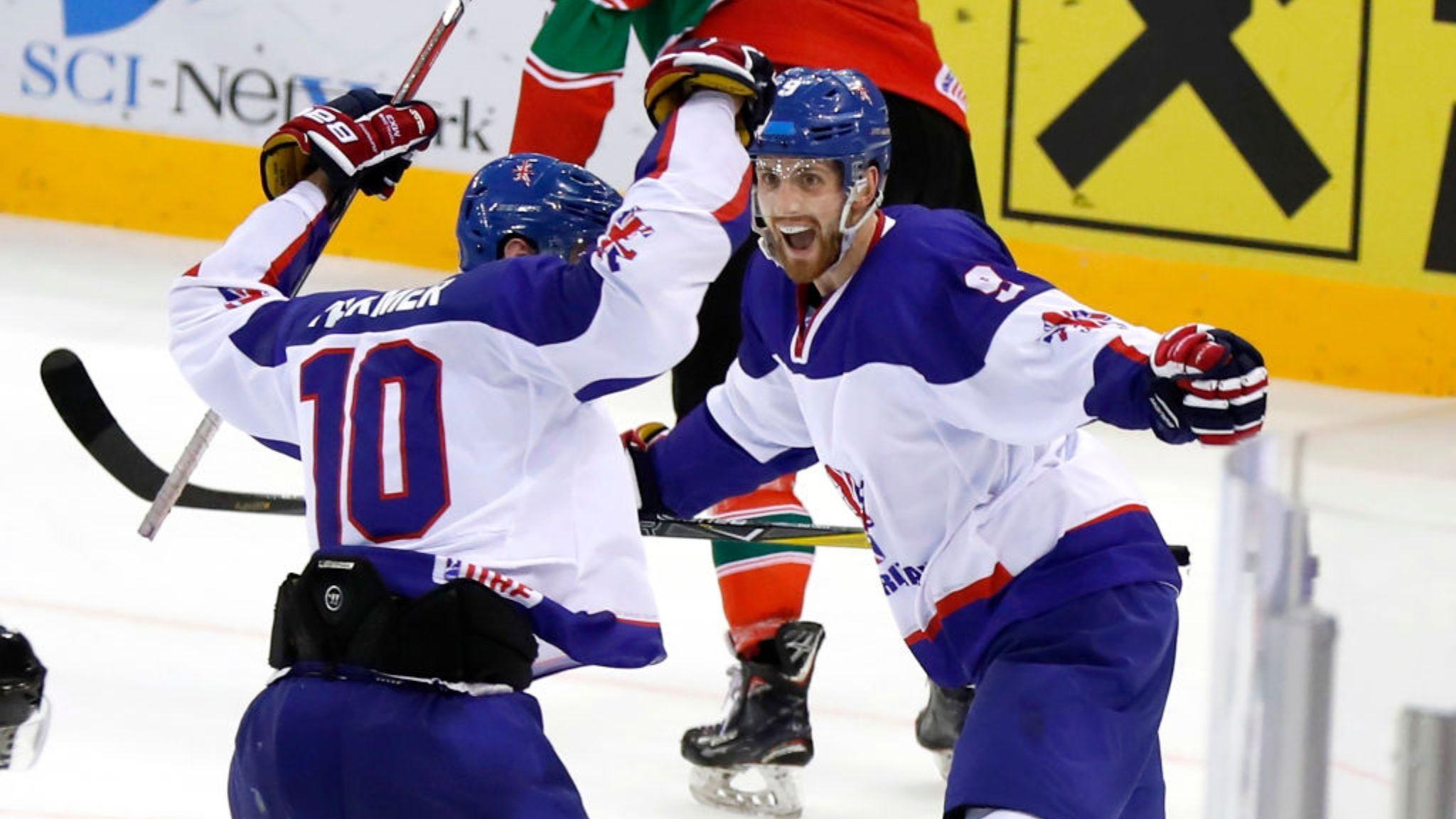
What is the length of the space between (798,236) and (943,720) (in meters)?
1.15

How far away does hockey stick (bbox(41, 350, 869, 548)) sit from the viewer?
3.15m

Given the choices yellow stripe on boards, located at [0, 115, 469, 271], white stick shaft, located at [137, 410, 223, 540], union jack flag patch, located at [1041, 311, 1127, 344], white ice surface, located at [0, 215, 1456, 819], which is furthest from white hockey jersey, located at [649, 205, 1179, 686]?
yellow stripe on boards, located at [0, 115, 469, 271]

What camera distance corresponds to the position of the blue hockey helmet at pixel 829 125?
2.66 meters

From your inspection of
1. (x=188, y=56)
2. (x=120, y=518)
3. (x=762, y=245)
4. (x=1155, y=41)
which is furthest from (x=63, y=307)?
(x=762, y=245)

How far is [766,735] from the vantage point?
3500mm

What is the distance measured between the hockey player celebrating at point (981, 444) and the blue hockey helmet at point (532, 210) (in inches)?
10.0

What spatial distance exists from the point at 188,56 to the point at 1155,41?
263 centimetres

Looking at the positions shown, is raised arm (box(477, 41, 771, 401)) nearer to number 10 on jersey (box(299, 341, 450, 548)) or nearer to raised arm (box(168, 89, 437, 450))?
number 10 on jersey (box(299, 341, 450, 548))

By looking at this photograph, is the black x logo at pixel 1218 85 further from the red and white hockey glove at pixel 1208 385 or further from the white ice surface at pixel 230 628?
the red and white hockey glove at pixel 1208 385

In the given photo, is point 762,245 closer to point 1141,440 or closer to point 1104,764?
point 1104,764

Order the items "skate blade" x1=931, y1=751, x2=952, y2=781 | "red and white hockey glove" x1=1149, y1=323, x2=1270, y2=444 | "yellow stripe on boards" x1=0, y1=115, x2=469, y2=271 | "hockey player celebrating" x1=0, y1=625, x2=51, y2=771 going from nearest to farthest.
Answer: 1. "hockey player celebrating" x1=0, y1=625, x2=51, y2=771
2. "red and white hockey glove" x1=1149, y1=323, x2=1270, y2=444
3. "skate blade" x1=931, y1=751, x2=952, y2=781
4. "yellow stripe on boards" x1=0, y1=115, x2=469, y2=271

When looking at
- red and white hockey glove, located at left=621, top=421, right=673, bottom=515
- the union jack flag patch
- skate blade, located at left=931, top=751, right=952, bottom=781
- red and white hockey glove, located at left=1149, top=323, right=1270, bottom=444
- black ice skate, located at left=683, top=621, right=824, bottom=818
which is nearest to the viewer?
red and white hockey glove, located at left=1149, top=323, right=1270, bottom=444

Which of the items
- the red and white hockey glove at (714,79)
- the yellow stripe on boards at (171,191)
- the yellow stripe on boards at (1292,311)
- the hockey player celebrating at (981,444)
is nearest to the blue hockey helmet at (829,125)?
the hockey player celebrating at (981,444)

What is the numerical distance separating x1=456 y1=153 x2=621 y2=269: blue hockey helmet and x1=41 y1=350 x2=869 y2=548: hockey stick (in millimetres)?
677
